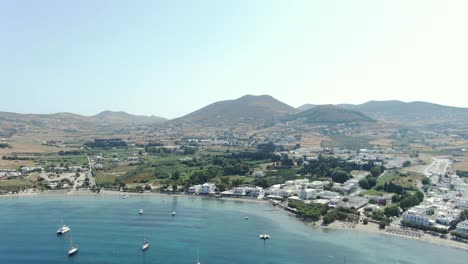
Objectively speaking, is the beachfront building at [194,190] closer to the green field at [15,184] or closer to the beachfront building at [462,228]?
the green field at [15,184]

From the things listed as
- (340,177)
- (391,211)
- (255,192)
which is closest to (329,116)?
(340,177)

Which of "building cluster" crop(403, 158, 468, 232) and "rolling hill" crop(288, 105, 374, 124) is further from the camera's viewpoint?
"rolling hill" crop(288, 105, 374, 124)

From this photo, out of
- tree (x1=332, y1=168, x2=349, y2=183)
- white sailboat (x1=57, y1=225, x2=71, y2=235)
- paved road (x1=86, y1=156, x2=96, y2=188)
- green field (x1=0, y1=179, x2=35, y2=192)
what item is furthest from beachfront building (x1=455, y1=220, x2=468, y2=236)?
green field (x1=0, y1=179, x2=35, y2=192)

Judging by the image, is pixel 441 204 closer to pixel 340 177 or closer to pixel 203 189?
pixel 340 177

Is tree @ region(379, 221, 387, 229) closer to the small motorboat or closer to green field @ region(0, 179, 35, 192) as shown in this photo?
the small motorboat

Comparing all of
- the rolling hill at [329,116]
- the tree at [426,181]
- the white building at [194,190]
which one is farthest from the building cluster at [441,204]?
the rolling hill at [329,116]

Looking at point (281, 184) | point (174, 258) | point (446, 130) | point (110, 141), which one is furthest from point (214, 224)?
point (446, 130)
